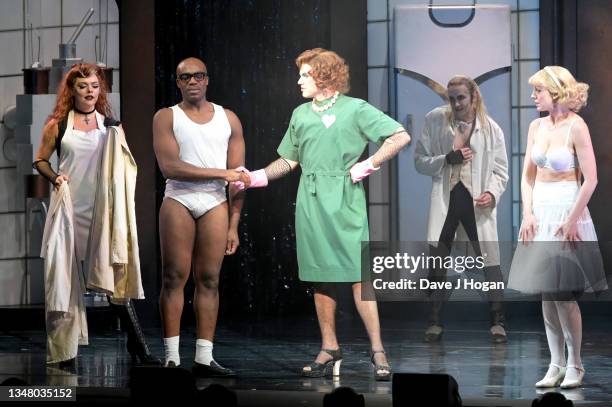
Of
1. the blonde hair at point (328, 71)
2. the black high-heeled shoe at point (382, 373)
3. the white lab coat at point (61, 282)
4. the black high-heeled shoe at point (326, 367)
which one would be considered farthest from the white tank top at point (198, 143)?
the black high-heeled shoe at point (382, 373)

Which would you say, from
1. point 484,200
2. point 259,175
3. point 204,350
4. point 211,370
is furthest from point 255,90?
point 211,370

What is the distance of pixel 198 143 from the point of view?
249 inches

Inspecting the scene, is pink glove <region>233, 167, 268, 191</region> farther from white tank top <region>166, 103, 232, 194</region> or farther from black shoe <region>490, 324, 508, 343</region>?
black shoe <region>490, 324, 508, 343</region>

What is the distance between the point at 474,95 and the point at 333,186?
3.85ft

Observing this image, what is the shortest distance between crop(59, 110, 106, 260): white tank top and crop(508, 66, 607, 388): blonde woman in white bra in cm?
214

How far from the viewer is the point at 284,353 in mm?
6840

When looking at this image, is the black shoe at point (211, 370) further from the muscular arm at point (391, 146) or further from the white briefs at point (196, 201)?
the muscular arm at point (391, 146)

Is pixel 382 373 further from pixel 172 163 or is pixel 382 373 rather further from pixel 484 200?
pixel 172 163

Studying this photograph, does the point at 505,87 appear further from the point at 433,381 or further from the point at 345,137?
the point at 433,381

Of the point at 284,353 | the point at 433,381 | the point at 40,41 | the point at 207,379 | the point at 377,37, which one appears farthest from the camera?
the point at 40,41

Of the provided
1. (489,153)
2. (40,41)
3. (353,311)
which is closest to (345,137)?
(489,153)

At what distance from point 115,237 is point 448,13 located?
217cm

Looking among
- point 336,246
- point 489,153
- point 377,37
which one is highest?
point 377,37

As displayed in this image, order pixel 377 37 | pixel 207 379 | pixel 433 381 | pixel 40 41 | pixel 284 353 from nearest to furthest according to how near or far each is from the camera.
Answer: pixel 433 381, pixel 207 379, pixel 284 353, pixel 377 37, pixel 40 41
